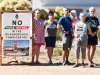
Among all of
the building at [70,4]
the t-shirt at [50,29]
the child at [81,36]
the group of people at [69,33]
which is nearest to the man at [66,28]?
the group of people at [69,33]

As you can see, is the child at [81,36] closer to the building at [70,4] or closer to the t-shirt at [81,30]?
the t-shirt at [81,30]

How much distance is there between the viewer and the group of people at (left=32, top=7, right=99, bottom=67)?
1547cm

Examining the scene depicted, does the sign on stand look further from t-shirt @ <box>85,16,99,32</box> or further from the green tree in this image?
the green tree

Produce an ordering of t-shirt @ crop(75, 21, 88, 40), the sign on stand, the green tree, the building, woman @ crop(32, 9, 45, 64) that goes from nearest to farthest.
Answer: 1. t-shirt @ crop(75, 21, 88, 40)
2. the sign on stand
3. woman @ crop(32, 9, 45, 64)
4. the green tree
5. the building

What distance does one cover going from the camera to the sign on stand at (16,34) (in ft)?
51.6

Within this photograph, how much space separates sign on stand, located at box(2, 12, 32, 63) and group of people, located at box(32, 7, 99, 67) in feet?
0.79

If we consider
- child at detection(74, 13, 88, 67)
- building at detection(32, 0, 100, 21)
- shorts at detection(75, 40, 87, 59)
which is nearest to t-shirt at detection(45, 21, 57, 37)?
child at detection(74, 13, 88, 67)
